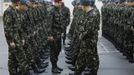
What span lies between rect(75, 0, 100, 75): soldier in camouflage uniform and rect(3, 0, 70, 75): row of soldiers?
4.27 ft

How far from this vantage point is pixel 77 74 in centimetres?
1037

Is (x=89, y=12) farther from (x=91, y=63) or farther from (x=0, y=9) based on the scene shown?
(x=0, y=9)

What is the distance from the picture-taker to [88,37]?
32.9 ft

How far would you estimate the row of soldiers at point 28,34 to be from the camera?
32.9 ft

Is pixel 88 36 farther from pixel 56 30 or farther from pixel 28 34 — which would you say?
pixel 56 30

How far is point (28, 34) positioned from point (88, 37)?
202cm

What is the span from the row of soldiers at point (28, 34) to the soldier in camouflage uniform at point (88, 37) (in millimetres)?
1300

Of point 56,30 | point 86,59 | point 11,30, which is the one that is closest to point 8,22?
point 11,30

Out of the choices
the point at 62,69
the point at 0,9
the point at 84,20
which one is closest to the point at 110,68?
the point at 62,69

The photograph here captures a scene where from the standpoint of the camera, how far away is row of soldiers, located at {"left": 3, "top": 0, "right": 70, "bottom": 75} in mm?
10016

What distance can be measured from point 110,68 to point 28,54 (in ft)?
10.2

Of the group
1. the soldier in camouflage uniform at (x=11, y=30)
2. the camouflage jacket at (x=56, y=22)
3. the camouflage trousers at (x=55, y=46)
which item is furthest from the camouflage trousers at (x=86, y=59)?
the camouflage jacket at (x=56, y=22)

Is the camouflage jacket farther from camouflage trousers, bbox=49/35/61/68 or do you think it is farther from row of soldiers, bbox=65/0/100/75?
row of soldiers, bbox=65/0/100/75

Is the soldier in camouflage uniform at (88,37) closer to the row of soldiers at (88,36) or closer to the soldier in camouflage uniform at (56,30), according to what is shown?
the row of soldiers at (88,36)
